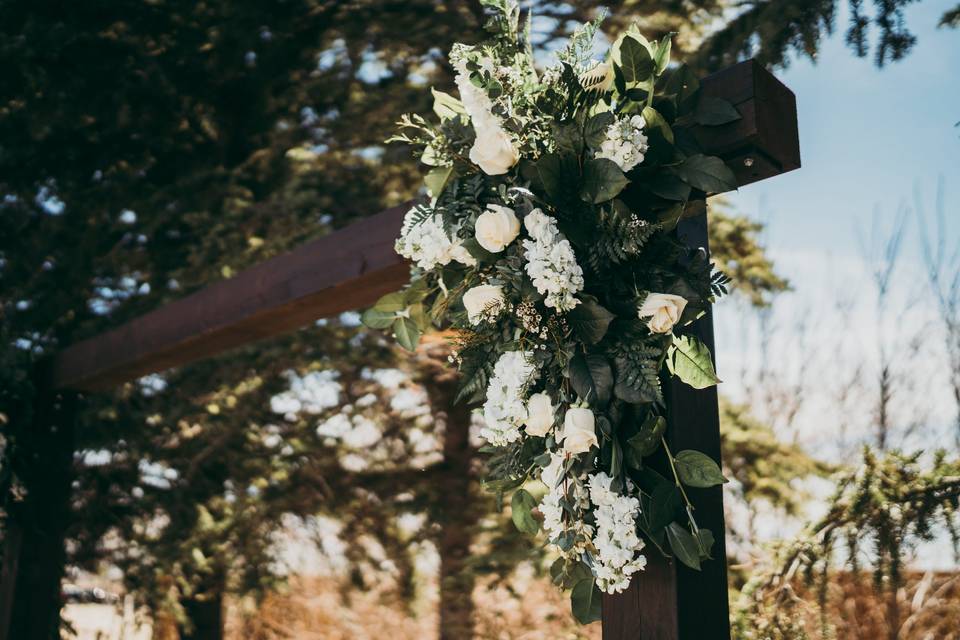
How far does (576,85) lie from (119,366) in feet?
7.78

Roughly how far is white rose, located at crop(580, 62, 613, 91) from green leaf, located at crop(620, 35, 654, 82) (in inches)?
1.5

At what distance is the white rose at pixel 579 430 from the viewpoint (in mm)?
1247

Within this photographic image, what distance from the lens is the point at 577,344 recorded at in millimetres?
1334

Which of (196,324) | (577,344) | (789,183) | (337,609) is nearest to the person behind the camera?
(577,344)

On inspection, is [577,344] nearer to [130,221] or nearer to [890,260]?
[890,260]

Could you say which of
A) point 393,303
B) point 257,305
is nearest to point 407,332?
point 393,303

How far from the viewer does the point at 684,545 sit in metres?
1.24

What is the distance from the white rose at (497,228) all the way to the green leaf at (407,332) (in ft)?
1.39

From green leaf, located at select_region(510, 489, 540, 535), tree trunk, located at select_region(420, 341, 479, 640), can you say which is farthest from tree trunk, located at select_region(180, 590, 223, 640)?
green leaf, located at select_region(510, 489, 540, 535)

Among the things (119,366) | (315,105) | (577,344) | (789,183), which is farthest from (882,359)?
(315,105)

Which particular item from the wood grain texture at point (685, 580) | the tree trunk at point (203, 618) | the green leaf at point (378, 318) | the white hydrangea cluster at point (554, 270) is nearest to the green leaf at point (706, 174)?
the wood grain texture at point (685, 580)

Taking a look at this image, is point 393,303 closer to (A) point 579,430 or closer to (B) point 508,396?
(B) point 508,396

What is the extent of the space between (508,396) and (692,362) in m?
0.29

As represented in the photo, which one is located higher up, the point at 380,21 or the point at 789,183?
the point at 380,21
